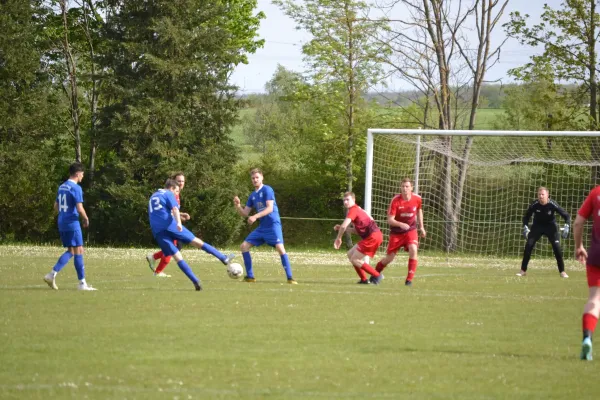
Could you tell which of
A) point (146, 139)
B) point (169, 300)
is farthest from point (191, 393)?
point (146, 139)

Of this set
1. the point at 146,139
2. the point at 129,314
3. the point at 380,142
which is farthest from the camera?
the point at 146,139

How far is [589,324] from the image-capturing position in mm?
9000

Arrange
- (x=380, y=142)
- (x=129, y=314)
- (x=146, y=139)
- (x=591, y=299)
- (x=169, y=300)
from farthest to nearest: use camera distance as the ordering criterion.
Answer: (x=146, y=139), (x=380, y=142), (x=169, y=300), (x=129, y=314), (x=591, y=299)

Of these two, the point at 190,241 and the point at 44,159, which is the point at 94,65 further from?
the point at 190,241

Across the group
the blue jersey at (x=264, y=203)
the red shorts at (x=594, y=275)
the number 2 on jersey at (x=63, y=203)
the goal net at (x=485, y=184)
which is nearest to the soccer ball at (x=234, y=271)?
the blue jersey at (x=264, y=203)

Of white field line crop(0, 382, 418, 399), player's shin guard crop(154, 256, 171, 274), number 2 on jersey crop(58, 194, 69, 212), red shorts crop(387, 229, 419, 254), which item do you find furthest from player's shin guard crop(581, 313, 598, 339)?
player's shin guard crop(154, 256, 171, 274)

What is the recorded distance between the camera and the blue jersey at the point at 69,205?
14758mm

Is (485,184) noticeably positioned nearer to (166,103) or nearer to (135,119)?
(166,103)

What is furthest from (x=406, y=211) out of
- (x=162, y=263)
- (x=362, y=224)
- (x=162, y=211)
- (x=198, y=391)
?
(x=198, y=391)

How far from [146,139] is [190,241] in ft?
87.8

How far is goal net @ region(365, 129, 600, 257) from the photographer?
31.7 meters

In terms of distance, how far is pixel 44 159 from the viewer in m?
41.7

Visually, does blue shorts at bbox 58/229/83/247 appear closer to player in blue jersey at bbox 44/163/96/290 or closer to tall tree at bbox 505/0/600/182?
player in blue jersey at bbox 44/163/96/290

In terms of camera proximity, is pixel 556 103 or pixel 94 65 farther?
pixel 94 65
